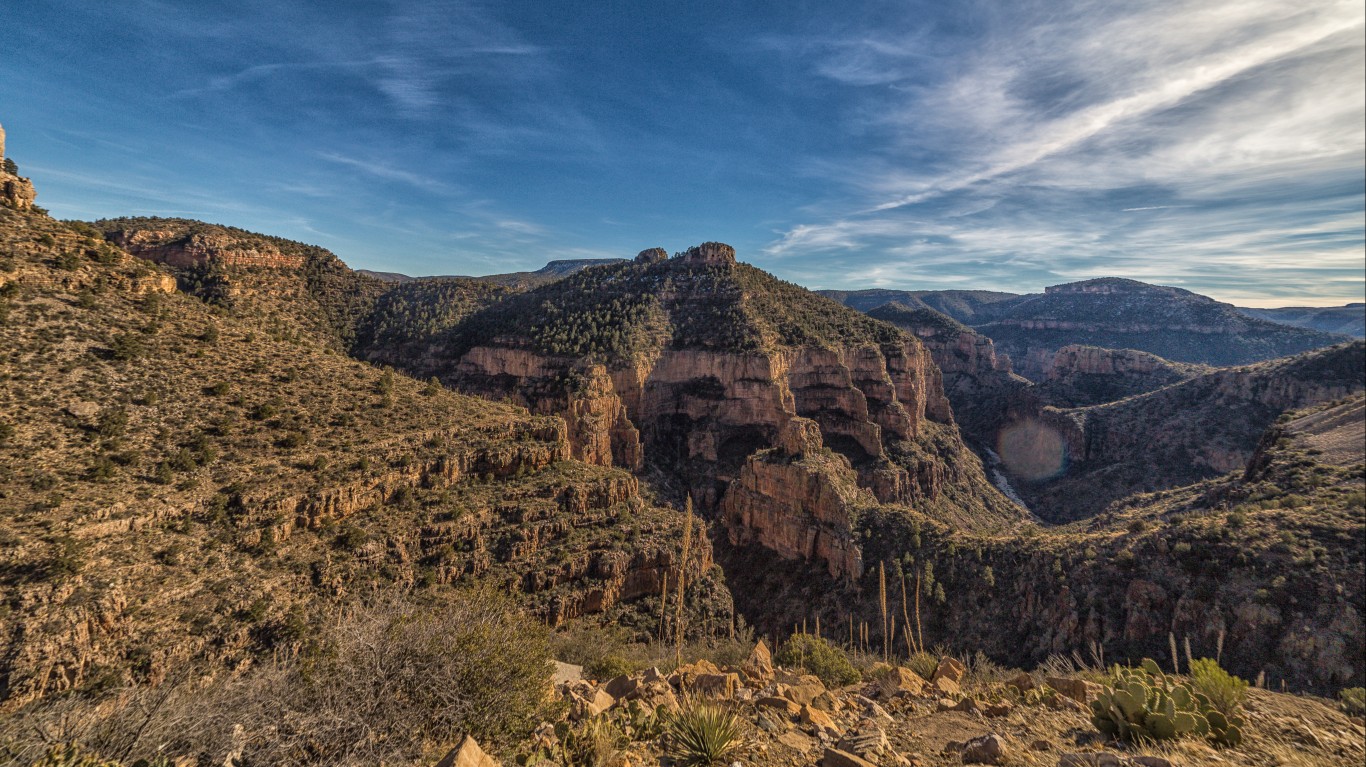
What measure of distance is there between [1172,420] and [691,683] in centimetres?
10526

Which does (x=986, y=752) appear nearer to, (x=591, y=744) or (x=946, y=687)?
(x=946, y=687)

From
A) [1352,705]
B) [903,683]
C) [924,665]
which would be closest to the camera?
[1352,705]

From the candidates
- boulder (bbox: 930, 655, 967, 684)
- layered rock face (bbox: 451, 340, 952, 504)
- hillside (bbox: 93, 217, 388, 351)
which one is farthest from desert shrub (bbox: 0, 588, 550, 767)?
hillside (bbox: 93, 217, 388, 351)

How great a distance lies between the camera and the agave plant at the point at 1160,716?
22.4ft

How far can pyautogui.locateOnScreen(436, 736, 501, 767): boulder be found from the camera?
5.64 metres

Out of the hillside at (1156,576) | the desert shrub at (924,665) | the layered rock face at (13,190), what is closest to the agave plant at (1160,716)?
the desert shrub at (924,665)

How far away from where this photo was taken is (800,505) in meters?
43.1

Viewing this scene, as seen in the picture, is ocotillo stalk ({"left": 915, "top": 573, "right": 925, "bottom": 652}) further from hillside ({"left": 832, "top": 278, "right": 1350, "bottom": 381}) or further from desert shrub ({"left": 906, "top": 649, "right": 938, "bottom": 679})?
hillside ({"left": 832, "top": 278, "right": 1350, "bottom": 381})

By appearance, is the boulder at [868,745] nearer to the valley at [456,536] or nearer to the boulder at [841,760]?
the boulder at [841,760]

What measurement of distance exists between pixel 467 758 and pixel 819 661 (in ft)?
49.3

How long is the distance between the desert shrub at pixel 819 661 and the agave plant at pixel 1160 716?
9.34 m

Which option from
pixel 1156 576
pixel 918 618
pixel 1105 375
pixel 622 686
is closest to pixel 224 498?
pixel 622 686

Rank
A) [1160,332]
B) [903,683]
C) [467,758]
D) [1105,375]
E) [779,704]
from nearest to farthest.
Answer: [467,758], [779,704], [903,683], [1105,375], [1160,332]

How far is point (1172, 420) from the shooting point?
7912cm
